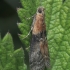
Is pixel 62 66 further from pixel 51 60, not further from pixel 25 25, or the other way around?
pixel 25 25

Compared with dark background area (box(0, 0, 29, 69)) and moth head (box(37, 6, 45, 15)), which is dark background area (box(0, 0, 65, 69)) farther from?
moth head (box(37, 6, 45, 15))

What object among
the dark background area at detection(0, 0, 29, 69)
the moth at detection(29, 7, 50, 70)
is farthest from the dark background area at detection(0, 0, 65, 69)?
the moth at detection(29, 7, 50, 70)

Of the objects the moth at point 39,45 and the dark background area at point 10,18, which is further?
the dark background area at point 10,18

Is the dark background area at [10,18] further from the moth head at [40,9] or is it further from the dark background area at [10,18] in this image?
the moth head at [40,9]

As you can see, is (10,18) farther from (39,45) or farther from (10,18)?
(39,45)

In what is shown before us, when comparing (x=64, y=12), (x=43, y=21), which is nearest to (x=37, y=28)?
(x=43, y=21)

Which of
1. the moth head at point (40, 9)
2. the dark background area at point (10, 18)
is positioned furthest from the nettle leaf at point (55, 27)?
the dark background area at point (10, 18)

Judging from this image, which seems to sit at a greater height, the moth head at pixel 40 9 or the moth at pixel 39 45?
the moth head at pixel 40 9

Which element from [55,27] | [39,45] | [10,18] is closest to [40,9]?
[55,27]
